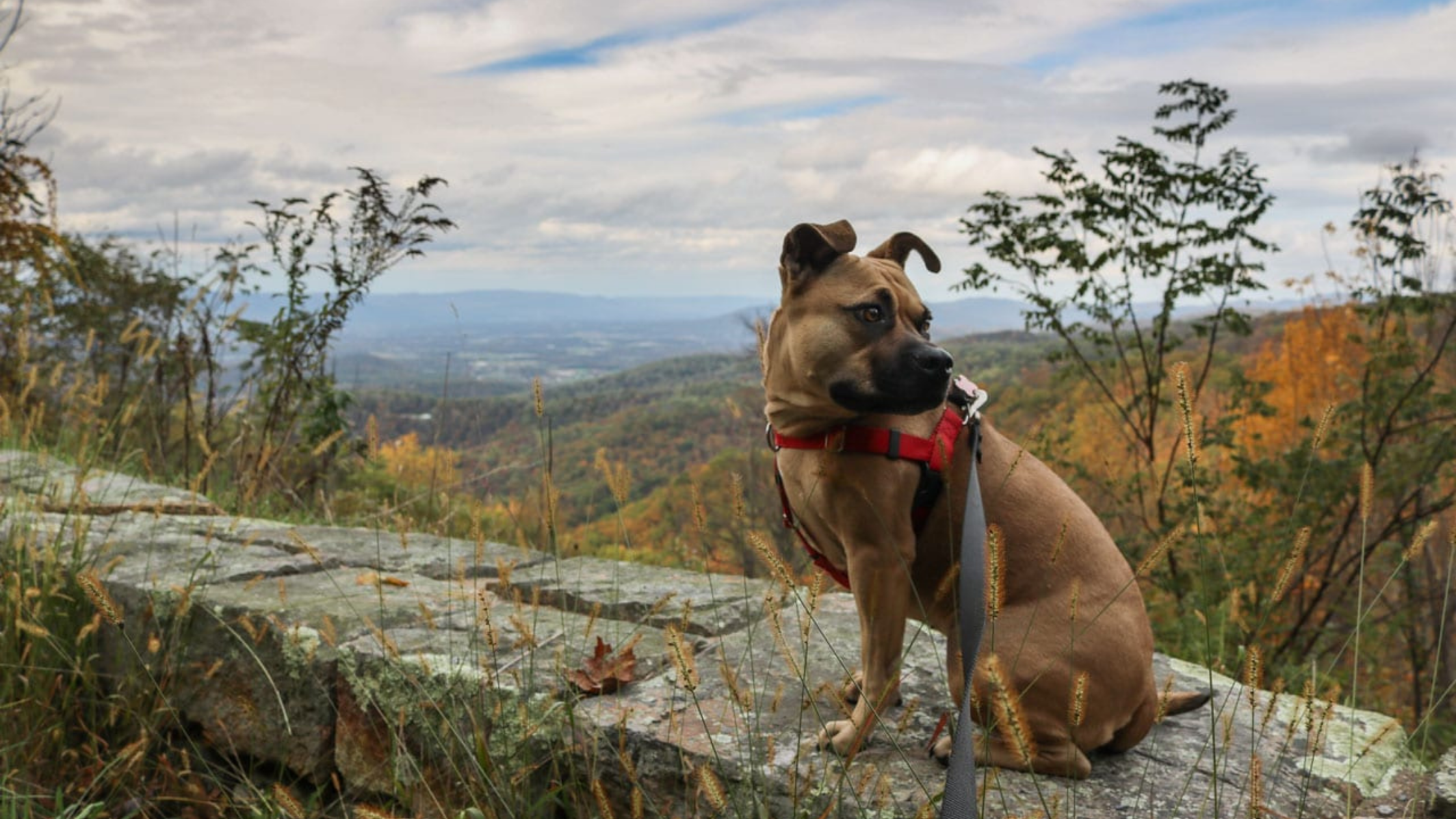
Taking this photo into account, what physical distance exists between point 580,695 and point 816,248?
176 centimetres

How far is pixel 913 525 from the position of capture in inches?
120

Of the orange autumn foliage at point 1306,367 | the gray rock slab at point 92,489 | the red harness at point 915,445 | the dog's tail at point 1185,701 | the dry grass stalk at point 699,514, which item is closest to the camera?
the dry grass stalk at point 699,514

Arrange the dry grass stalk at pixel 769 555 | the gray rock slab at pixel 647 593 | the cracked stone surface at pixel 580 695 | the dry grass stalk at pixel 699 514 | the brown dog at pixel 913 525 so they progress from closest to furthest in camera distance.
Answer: the dry grass stalk at pixel 769 555, the dry grass stalk at pixel 699 514, the cracked stone surface at pixel 580 695, the brown dog at pixel 913 525, the gray rock slab at pixel 647 593

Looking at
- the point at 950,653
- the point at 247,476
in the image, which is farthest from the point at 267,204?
the point at 950,653

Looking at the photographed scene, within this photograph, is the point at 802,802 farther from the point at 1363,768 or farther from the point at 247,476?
the point at 247,476

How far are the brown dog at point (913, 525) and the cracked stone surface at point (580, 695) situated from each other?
169mm

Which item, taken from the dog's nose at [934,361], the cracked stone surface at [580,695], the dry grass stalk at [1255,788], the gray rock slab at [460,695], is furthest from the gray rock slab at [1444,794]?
the gray rock slab at [460,695]

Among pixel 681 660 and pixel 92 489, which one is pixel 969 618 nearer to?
pixel 681 660

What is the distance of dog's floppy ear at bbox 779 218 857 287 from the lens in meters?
3.17

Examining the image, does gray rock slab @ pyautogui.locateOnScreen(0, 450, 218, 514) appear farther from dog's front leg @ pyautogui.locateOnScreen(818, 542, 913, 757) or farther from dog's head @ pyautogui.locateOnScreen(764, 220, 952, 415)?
dog's front leg @ pyautogui.locateOnScreen(818, 542, 913, 757)

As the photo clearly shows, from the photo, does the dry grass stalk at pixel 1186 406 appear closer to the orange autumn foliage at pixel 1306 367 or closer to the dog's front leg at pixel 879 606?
the dog's front leg at pixel 879 606

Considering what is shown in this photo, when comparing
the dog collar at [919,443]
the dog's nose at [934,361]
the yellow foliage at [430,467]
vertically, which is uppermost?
the dog's nose at [934,361]

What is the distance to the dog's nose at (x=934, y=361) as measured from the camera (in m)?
2.74

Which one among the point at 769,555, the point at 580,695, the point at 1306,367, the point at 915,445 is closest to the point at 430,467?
the point at 580,695
